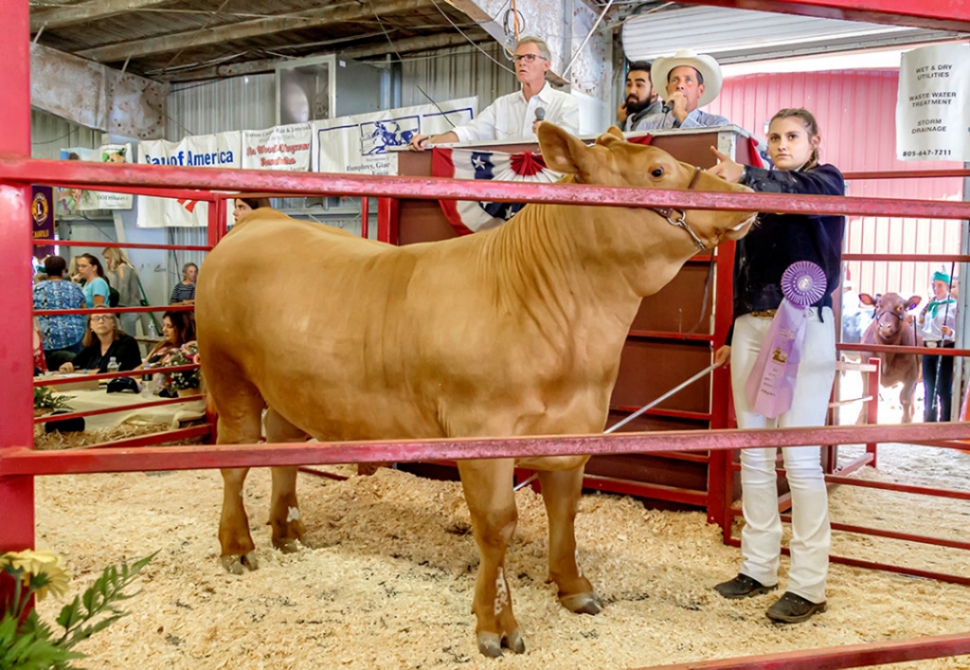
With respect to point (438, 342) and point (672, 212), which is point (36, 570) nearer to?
point (438, 342)

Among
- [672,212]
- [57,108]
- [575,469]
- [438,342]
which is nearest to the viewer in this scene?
[672,212]

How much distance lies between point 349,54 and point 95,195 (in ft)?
17.5

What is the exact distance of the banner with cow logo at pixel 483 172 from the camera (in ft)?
14.0

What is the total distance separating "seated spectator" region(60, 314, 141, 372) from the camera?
6738 millimetres

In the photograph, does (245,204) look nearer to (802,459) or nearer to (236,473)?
(236,473)

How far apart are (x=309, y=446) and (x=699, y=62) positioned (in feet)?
13.2

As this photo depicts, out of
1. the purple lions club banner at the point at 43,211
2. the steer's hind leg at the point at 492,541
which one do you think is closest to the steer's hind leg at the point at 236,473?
the steer's hind leg at the point at 492,541

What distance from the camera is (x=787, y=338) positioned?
2.71m

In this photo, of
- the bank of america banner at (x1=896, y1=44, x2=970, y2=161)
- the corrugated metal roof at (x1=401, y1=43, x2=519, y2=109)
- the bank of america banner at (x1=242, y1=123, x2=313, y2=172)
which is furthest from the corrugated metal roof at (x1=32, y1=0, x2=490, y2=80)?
the bank of america banner at (x1=896, y1=44, x2=970, y2=161)

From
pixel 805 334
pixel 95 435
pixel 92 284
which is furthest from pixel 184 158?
pixel 805 334

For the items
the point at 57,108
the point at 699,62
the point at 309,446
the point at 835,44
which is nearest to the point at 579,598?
the point at 309,446

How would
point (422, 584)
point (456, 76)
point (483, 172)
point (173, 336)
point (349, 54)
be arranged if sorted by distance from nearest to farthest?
→ point (422, 584)
point (483, 172)
point (173, 336)
point (456, 76)
point (349, 54)

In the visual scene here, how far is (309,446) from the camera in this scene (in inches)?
48.8

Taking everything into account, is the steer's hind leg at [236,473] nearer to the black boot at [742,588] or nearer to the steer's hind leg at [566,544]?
the steer's hind leg at [566,544]
